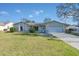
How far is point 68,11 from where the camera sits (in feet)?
15.4

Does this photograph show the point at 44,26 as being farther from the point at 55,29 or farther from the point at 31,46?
the point at 31,46

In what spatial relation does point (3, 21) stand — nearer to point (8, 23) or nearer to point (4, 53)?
point (8, 23)

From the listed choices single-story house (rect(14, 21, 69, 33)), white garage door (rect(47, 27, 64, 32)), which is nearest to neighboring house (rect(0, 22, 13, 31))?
single-story house (rect(14, 21, 69, 33))

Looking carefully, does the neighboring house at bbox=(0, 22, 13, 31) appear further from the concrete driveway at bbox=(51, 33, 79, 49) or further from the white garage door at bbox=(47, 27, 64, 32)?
the concrete driveway at bbox=(51, 33, 79, 49)

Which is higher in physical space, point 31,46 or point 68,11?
point 68,11

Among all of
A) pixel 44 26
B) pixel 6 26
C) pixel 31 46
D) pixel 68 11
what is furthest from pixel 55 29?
pixel 6 26

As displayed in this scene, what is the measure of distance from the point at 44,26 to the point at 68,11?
0.44 metres

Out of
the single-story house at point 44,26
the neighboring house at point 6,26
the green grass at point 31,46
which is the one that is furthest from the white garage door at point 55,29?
the neighboring house at point 6,26

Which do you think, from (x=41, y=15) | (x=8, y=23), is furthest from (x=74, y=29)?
(x=8, y=23)

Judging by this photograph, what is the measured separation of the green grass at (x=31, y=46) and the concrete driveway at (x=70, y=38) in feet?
0.21

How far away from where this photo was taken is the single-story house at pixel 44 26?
15.3 feet

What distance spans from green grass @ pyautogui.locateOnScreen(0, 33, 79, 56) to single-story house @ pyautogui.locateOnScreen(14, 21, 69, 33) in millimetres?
117

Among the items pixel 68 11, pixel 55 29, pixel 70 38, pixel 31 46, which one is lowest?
pixel 31 46

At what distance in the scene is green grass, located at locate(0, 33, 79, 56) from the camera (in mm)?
4574
